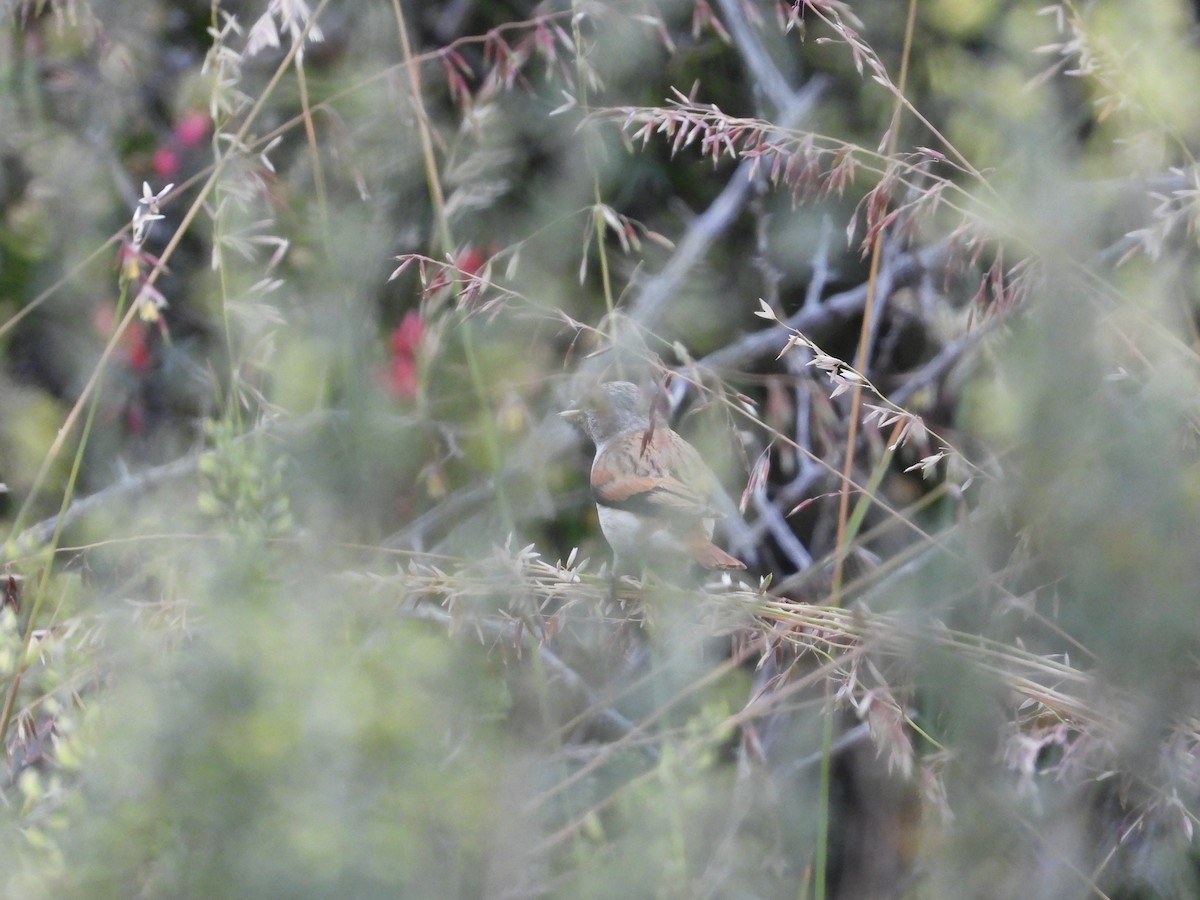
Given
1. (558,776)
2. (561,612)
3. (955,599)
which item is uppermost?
(955,599)

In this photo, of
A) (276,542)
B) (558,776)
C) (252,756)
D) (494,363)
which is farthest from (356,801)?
(494,363)

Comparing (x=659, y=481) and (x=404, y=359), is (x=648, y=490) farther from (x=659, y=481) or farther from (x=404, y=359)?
(x=404, y=359)

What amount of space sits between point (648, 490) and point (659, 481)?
4 centimetres

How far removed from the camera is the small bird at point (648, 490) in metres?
2.00

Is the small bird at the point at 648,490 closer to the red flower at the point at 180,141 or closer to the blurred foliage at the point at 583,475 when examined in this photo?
the blurred foliage at the point at 583,475

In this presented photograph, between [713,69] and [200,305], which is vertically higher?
[713,69]

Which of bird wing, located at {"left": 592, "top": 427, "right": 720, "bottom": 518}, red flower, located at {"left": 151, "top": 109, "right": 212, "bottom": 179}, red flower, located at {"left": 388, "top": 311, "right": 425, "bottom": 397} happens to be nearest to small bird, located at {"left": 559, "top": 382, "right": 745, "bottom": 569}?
bird wing, located at {"left": 592, "top": 427, "right": 720, "bottom": 518}

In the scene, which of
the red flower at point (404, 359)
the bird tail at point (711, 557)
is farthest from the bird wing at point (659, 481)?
the red flower at point (404, 359)

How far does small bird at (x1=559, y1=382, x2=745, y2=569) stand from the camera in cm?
200

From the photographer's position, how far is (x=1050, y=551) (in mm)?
638

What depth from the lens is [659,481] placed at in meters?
2.28

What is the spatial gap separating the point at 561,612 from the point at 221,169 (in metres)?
0.67

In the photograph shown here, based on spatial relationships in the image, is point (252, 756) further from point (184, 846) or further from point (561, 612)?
point (561, 612)

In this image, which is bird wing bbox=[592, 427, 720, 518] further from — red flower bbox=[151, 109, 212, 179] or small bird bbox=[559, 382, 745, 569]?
red flower bbox=[151, 109, 212, 179]
